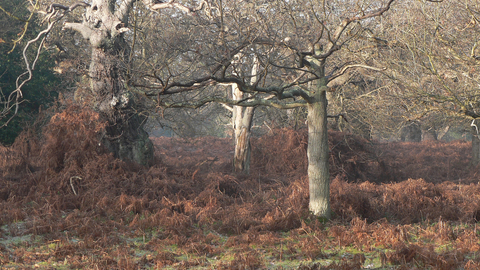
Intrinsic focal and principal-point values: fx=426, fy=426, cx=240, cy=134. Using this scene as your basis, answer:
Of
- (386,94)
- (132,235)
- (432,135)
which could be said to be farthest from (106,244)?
(432,135)

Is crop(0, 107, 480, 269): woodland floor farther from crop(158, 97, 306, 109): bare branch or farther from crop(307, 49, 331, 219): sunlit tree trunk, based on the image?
crop(158, 97, 306, 109): bare branch

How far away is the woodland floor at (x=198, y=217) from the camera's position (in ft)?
20.0

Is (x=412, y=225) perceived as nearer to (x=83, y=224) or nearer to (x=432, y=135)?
(x=83, y=224)

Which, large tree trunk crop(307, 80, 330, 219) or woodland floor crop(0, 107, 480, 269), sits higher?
large tree trunk crop(307, 80, 330, 219)

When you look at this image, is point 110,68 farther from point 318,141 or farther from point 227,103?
point 318,141

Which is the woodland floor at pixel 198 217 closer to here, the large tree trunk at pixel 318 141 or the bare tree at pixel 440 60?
the large tree trunk at pixel 318 141

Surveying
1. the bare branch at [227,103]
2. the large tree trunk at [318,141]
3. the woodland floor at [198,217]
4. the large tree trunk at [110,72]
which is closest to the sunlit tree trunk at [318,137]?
the large tree trunk at [318,141]

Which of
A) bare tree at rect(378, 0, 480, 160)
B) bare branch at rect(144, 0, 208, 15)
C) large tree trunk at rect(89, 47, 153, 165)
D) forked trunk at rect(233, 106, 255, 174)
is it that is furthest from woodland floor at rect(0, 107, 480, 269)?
bare branch at rect(144, 0, 208, 15)

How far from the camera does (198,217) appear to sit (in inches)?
339

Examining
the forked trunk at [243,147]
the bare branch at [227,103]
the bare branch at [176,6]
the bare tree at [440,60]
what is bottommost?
the forked trunk at [243,147]

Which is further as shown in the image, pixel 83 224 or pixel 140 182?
pixel 140 182

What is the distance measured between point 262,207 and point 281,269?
358 cm

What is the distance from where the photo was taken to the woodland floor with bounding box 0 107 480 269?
6105mm

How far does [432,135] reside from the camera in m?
31.2
